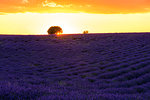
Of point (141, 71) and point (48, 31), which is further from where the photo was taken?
point (48, 31)

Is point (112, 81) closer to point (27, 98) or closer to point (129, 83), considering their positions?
point (129, 83)

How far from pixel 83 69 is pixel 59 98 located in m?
8.51

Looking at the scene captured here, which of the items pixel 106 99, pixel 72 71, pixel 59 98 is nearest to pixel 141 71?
pixel 72 71

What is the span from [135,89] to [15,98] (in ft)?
16.2

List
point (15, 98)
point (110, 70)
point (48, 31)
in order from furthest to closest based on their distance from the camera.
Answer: point (48, 31), point (110, 70), point (15, 98)

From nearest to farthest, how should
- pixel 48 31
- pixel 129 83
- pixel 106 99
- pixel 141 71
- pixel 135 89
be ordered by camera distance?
pixel 106 99 → pixel 135 89 → pixel 129 83 → pixel 141 71 → pixel 48 31

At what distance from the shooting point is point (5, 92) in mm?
4309

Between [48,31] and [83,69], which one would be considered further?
[48,31]

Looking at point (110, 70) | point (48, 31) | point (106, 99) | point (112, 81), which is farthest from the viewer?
point (48, 31)

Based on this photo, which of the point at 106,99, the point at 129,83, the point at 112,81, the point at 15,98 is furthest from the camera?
the point at 112,81

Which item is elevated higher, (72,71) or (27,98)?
(27,98)

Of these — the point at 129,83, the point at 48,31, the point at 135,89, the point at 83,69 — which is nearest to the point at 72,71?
the point at 83,69

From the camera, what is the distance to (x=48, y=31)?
8031 cm

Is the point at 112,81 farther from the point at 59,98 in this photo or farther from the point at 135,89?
the point at 59,98
